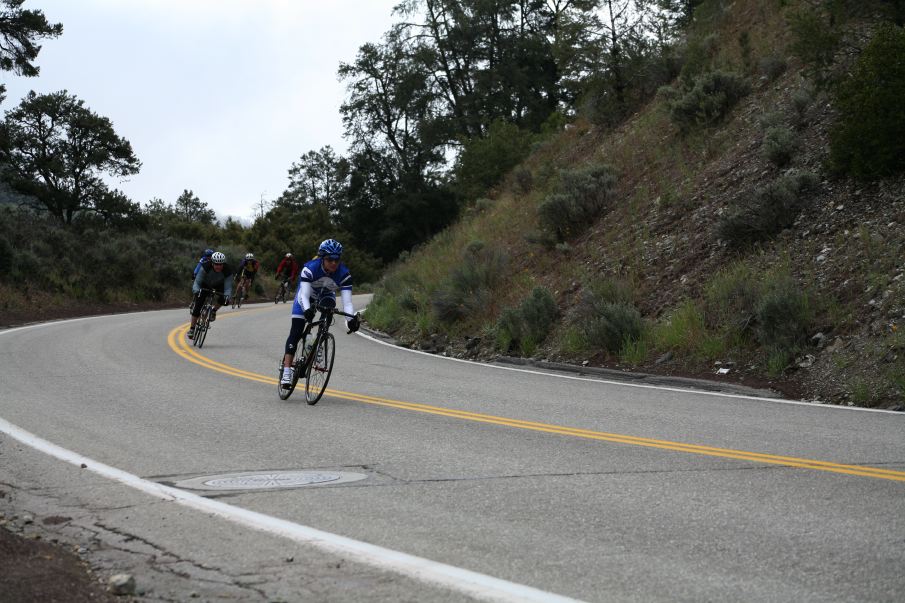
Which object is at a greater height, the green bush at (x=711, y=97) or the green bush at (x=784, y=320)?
the green bush at (x=711, y=97)

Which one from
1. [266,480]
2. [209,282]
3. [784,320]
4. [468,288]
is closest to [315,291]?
[266,480]

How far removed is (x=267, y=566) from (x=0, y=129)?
47.9 meters

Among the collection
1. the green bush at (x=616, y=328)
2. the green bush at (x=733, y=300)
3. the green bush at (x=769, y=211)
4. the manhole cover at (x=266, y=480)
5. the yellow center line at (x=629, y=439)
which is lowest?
the manhole cover at (x=266, y=480)

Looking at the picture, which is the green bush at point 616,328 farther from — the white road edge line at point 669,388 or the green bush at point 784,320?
the green bush at point 784,320

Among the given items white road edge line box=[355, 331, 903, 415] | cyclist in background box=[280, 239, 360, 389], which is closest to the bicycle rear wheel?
white road edge line box=[355, 331, 903, 415]

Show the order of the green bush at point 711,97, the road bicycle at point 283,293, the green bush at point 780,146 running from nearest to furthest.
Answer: the green bush at point 780,146, the green bush at point 711,97, the road bicycle at point 283,293

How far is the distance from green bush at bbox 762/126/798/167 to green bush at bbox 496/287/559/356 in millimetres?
5171

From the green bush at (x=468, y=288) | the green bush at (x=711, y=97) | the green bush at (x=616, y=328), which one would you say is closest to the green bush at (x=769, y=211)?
the green bush at (x=616, y=328)

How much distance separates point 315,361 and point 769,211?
921cm

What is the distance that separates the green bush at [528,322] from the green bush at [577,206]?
5238mm

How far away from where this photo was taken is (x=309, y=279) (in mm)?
12031

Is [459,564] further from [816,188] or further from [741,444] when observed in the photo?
[816,188]

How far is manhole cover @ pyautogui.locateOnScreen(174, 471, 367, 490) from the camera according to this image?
7079mm

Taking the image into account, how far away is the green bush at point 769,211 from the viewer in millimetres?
17000
